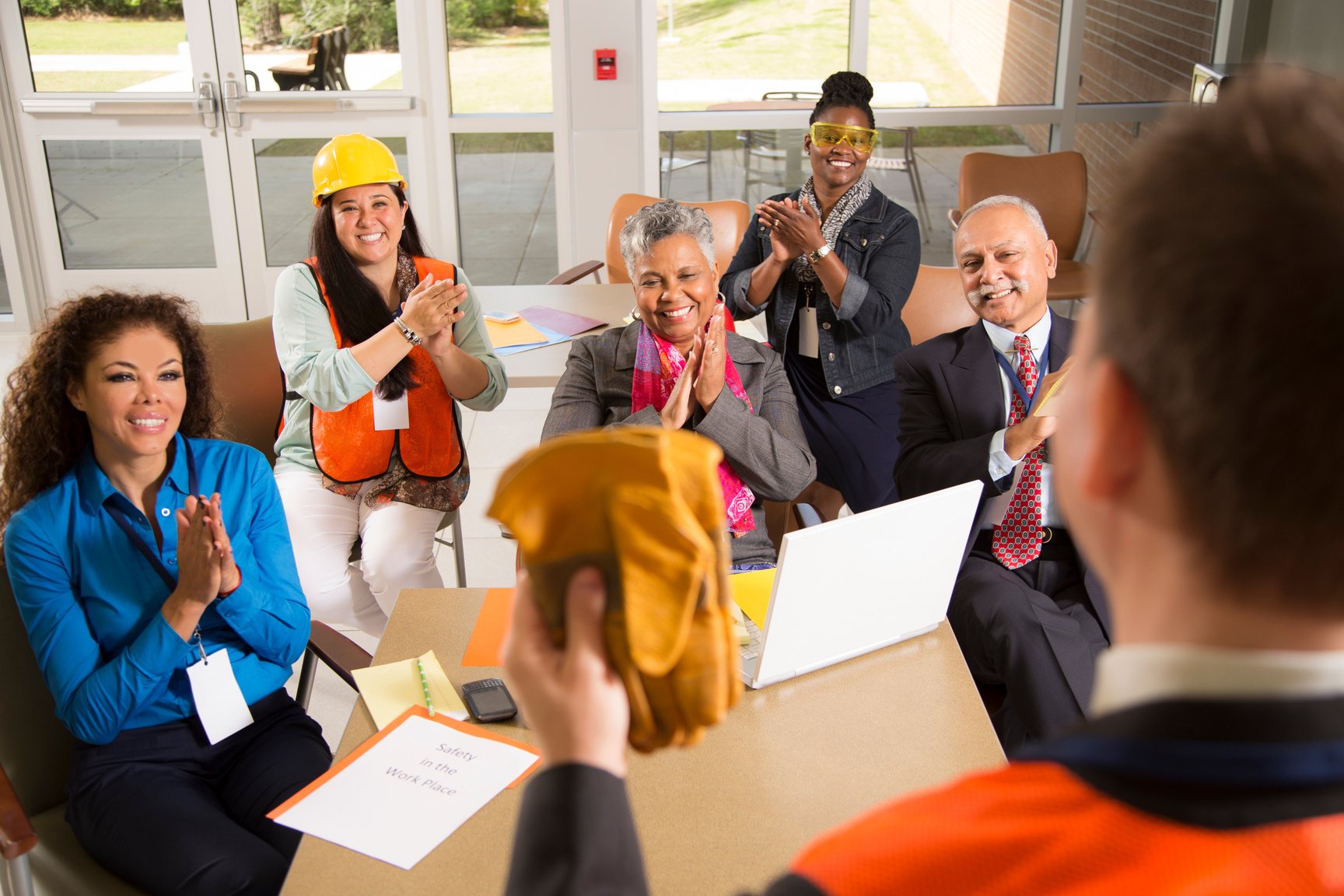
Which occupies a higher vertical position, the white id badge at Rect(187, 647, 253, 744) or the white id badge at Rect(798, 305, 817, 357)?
the white id badge at Rect(798, 305, 817, 357)

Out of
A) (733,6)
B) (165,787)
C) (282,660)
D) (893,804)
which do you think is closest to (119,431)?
(282,660)

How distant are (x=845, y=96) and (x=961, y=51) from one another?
3.54 meters

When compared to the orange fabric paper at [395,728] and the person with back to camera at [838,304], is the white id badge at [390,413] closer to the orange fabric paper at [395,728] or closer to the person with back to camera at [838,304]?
the person with back to camera at [838,304]

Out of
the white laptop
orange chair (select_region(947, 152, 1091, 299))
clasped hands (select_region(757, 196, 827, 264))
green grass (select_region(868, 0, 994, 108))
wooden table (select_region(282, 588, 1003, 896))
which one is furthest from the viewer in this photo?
green grass (select_region(868, 0, 994, 108))

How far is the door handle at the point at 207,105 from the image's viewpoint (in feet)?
19.5

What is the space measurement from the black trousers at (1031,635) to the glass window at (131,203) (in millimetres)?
5395

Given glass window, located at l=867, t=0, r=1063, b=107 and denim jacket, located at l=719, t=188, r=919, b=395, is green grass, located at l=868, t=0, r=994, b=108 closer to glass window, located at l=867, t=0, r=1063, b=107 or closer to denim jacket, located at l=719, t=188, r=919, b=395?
glass window, located at l=867, t=0, r=1063, b=107

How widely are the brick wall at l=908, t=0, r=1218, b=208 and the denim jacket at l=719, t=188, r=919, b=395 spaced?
3672 millimetres

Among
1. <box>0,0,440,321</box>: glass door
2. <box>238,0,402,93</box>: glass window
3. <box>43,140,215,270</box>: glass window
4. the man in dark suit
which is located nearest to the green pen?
the man in dark suit

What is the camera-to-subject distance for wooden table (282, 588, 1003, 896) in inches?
52.8

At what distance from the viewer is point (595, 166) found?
240 inches

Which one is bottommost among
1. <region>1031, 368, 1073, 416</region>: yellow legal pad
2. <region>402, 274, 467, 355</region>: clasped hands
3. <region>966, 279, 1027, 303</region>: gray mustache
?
<region>1031, 368, 1073, 416</region>: yellow legal pad

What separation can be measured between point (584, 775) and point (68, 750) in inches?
65.7

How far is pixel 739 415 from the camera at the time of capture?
2359 mm
